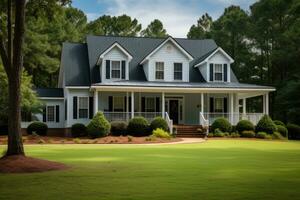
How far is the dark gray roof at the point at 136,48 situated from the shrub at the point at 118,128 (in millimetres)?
5859

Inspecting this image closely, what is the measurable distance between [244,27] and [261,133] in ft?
84.6

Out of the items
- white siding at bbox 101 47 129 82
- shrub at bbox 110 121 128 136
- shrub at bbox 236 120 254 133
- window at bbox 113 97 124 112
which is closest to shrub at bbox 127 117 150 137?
shrub at bbox 110 121 128 136

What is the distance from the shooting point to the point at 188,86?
124ft

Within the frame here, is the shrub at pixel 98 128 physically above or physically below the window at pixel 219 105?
below

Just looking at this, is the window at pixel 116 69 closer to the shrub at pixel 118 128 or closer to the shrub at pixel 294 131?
the shrub at pixel 118 128

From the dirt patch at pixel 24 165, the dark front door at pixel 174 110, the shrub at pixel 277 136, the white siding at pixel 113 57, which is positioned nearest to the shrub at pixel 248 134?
the shrub at pixel 277 136

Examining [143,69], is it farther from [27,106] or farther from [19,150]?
[19,150]

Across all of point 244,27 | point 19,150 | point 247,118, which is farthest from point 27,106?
point 244,27

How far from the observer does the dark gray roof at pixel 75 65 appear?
133 ft

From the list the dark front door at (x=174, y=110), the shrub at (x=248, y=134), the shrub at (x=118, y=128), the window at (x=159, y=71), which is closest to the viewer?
the shrub at (x=118, y=128)

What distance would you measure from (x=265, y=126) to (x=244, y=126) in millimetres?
1539

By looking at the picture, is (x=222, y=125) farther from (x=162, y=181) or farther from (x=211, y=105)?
(x=162, y=181)

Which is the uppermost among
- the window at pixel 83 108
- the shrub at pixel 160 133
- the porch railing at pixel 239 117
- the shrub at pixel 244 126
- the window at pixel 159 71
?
the window at pixel 159 71

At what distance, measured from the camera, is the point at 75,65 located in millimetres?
42031
